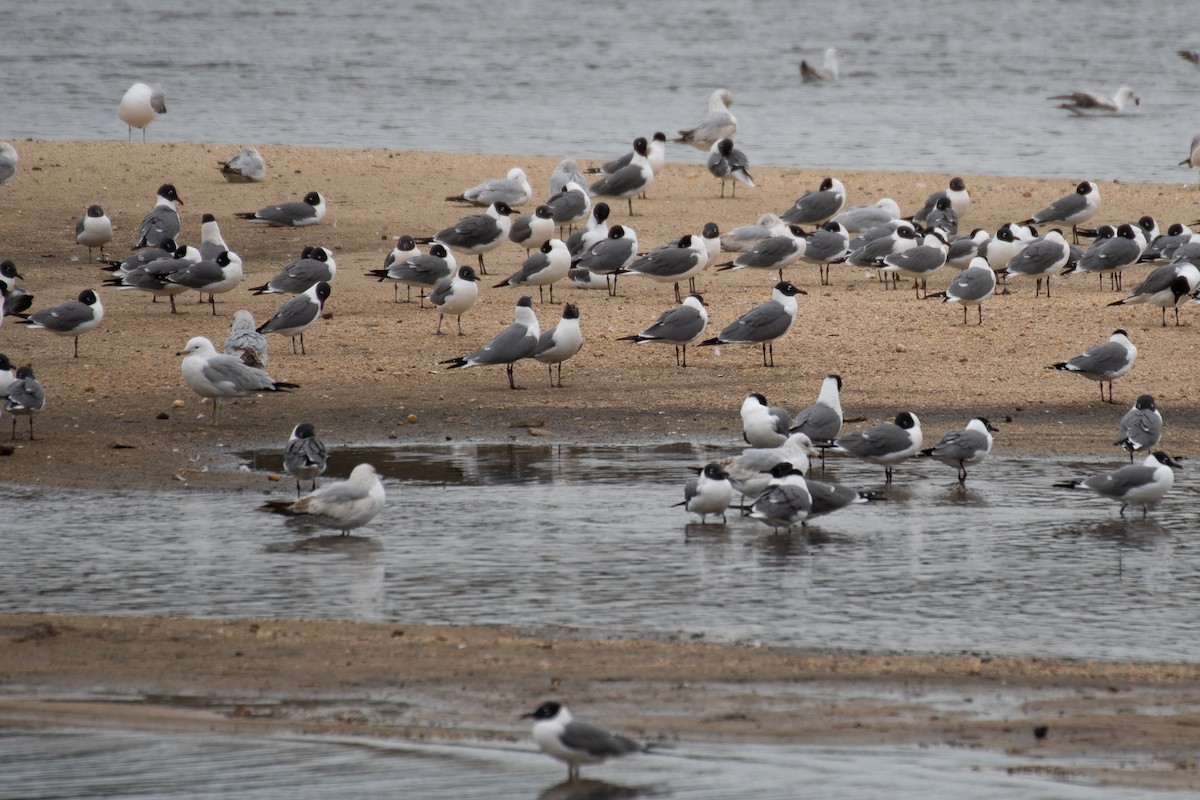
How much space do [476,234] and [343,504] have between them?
900 centimetres

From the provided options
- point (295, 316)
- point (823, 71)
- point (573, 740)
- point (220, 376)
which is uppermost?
point (823, 71)

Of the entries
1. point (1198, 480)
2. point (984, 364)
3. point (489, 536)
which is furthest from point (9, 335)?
point (1198, 480)

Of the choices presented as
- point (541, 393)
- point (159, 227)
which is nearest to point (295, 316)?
point (541, 393)

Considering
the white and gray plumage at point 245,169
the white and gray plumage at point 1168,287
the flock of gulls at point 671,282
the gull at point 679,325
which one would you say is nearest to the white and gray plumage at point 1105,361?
the flock of gulls at point 671,282

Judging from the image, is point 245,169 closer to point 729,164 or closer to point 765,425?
point 729,164

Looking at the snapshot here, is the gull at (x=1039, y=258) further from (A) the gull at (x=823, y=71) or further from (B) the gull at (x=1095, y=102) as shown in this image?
(A) the gull at (x=823, y=71)

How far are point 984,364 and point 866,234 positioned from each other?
4416 millimetres

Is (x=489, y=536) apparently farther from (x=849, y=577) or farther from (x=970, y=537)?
(x=970, y=537)

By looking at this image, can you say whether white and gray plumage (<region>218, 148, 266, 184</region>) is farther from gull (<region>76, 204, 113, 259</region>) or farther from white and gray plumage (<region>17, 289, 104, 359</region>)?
white and gray plumage (<region>17, 289, 104, 359</region>)

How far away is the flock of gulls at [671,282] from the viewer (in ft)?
35.5

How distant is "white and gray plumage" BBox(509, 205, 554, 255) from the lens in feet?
65.0

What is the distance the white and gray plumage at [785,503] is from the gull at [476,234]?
878 centimetres

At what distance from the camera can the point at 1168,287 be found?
16422 millimetres

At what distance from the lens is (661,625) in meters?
8.66
